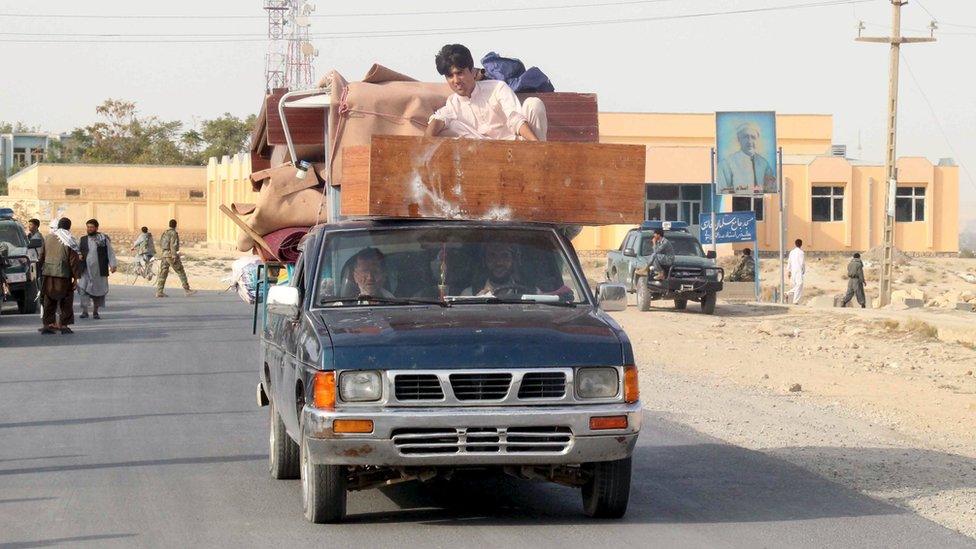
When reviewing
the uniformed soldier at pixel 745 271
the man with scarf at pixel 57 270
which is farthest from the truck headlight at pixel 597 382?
the uniformed soldier at pixel 745 271

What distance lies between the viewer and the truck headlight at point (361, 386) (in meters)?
6.87

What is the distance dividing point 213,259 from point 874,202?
31631 mm

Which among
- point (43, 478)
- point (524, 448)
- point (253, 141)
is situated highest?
point (253, 141)

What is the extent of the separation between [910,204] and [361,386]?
5972 centimetres

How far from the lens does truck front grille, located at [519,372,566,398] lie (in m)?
6.93

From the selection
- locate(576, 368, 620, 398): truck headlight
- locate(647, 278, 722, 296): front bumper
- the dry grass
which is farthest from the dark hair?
locate(647, 278, 722, 296): front bumper

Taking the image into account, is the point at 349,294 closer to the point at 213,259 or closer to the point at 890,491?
the point at 890,491

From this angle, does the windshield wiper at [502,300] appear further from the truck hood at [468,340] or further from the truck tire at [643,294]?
the truck tire at [643,294]

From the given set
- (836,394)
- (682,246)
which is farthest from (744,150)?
(836,394)

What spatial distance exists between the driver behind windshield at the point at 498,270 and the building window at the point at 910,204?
5793cm

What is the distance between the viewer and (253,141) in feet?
39.0

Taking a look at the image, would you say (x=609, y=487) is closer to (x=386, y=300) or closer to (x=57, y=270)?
(x=386, y=300)

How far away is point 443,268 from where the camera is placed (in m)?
8.00

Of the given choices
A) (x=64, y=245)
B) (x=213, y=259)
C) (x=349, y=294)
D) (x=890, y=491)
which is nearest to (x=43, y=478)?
(x=349, y=294)
